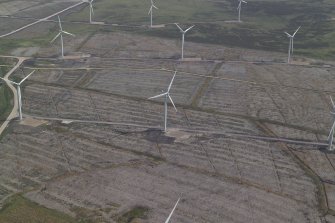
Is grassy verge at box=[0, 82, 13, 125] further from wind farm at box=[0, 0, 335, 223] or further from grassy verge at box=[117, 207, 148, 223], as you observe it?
grassy verge at box=[117, 207, 148, 223]

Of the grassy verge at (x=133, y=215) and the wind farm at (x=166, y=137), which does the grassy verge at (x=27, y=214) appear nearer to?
the wind farm at (x=166, y=137)

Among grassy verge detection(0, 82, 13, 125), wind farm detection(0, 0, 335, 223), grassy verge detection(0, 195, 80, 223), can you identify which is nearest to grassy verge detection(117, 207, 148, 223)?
wind farm detection(0, 0, 335, 223)

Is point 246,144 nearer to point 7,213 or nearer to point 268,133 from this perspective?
point 268,133

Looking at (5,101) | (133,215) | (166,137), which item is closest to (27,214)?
(133,215)

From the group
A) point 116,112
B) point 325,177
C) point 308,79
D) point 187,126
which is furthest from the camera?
point 308,79

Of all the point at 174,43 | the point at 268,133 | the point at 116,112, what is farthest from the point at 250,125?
the point at 174,43

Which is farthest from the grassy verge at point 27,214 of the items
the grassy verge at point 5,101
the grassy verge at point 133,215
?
the grassy verge at point 5,101

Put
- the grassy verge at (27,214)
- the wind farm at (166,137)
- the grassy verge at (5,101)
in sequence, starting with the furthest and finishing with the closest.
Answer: the grassy verge at (5,101)
the wind farm at (166,137)
the grassy verge at (27,214)
